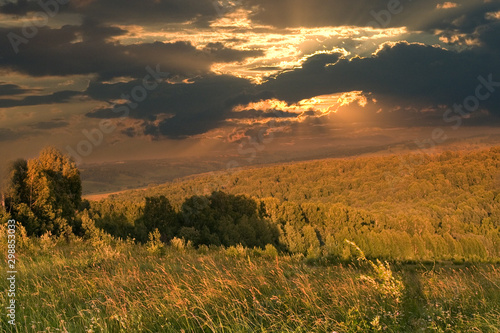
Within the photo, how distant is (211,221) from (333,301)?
8177cm

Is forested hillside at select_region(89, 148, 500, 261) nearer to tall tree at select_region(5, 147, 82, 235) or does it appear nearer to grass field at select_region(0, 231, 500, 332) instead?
tall tree at select_region(5, 147, 82, 235)

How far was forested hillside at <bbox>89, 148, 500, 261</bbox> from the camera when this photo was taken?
7656 cm

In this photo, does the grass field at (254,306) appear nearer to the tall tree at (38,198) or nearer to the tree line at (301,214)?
the tree line at (301,214)

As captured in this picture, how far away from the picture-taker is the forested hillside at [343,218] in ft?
251

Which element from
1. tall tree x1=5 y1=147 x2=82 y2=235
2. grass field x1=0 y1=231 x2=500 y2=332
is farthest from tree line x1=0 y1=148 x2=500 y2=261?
grass field x1=0 y1=231 x2=500 y2=332

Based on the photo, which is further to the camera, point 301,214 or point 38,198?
point 301,214

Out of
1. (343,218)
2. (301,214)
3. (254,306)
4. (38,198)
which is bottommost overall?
(343,218)

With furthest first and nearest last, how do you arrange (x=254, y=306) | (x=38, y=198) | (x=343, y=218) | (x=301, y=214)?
(x=301, y=214), (x=343, y=218), (x=38, y=198), (x=254, y=306)

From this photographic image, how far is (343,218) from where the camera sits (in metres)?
117

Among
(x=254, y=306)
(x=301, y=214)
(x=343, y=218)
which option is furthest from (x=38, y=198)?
(x=343, y=218)

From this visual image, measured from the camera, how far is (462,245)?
109312mm

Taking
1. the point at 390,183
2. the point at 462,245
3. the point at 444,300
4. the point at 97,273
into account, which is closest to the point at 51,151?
the point at 97,273

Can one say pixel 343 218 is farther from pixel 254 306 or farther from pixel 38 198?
pixel 254 306

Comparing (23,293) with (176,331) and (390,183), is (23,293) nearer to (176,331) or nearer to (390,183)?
(176,331)
